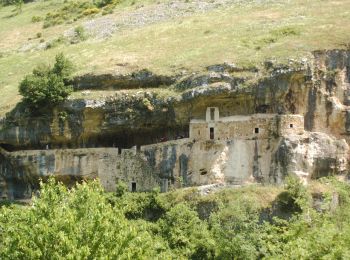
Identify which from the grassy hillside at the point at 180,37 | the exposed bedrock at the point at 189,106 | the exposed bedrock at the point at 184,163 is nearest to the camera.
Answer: the exposed bedrock at the point at 184,163

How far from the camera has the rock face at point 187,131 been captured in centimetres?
4281

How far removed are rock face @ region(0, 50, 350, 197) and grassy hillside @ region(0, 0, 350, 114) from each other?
1.74 metres

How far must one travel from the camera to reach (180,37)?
56.8m

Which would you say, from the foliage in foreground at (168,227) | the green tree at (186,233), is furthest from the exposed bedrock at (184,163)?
the green tree at (186,233)

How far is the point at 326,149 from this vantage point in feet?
138

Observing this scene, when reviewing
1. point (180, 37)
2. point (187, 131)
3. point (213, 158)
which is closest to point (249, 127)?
point (213, 158)

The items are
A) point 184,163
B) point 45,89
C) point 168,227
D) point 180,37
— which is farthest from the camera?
point 180,37

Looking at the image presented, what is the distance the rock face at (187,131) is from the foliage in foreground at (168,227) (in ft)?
7.22

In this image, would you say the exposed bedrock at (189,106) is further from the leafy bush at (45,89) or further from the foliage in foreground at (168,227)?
the foliage in foreground at (168,227)

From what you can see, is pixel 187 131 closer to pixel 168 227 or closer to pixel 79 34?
pixel 168 227

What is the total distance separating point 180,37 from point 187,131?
13.6 metres

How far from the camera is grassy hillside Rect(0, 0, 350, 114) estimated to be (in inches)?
1866

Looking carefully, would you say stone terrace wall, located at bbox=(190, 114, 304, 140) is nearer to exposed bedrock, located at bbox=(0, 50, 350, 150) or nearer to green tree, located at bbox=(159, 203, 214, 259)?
exposed bedrock, located at bbox=(0, 50, 350, 150)

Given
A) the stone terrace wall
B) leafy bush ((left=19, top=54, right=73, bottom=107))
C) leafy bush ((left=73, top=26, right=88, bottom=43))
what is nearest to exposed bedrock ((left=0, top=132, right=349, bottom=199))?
the stone terrace wall
